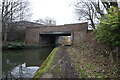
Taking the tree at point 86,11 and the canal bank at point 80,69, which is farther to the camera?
the tree at point 86,11

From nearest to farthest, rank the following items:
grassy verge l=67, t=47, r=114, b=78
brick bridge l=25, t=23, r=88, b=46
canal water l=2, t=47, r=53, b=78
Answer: grassy verge l=67, t=47, r=114, b=78
canal water l=2, t=47, r=53, b=78
brick bridge l=25, t=23, r=88, b=46

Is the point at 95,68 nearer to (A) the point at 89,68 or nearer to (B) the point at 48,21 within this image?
(A) the point at 89,68

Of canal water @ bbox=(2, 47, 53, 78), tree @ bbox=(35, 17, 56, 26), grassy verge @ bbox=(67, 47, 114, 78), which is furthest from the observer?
tree @ bbox=(35, 17, 56, 26)

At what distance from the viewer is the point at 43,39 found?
22.9 m

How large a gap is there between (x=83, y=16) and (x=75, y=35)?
4182 mm

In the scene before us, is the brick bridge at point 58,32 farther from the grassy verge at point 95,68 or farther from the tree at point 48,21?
the tree at point 48,21

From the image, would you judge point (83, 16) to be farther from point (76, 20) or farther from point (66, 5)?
point (66, 5)

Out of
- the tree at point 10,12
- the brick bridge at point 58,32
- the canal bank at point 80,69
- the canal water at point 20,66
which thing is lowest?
the canal water at point 20,66

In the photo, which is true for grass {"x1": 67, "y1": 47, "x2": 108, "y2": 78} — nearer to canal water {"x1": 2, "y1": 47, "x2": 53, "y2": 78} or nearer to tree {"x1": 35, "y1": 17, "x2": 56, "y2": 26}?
canal water {"x1": 2, "y1": 47, "x2": 53, "y2": 78}

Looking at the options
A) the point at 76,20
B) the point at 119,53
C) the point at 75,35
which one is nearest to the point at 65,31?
the point at 75,35

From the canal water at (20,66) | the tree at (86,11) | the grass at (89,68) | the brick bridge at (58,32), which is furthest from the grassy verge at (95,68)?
the tree at (86,11)

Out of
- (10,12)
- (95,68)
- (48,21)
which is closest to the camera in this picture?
(95,68)

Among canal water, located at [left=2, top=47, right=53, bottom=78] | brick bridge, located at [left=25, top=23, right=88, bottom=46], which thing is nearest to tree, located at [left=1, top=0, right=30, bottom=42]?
brick bridge, located at [left=25, top=23, right=88, bottom=46]

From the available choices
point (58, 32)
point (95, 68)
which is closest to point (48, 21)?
point (58, 32)
